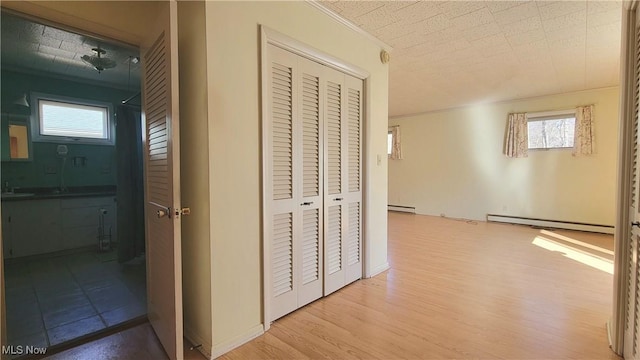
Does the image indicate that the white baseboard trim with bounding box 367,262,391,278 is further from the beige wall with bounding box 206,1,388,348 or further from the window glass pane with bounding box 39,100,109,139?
the window glass pane with bounding box 39,100,109,139

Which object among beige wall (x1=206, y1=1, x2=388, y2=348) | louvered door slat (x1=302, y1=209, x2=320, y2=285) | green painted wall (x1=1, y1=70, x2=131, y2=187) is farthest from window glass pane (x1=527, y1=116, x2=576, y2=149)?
green painted wall (x1=1, y1=70, x2=131, y2=187)

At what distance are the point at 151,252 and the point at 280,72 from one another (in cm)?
160

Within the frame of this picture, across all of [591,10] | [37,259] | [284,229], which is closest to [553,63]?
[591,10]

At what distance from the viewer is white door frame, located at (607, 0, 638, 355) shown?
5.47 feet

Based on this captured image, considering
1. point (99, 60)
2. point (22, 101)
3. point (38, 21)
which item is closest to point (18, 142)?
point (22, 101)

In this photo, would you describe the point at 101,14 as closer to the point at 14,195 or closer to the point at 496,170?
the point at 14,195

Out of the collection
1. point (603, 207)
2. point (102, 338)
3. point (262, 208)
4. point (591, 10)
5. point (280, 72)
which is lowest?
point (102, 338)

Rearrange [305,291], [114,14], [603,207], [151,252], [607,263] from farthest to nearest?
1. [603,207]
2. [607,263]
3. [305,291]
4. [151,252]
5. [114,14]

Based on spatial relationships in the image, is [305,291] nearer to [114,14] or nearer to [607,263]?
[114,14]

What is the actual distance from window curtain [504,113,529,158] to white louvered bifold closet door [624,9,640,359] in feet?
14.9

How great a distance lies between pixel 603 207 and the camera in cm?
498

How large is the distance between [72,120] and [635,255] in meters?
5.87

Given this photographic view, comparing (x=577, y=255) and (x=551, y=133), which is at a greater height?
(x=551, y=133)

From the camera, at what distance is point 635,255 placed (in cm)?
152
